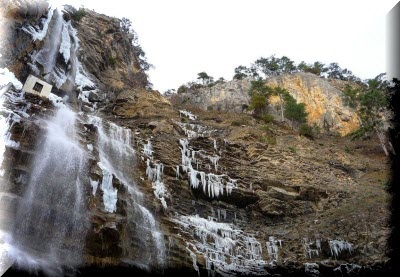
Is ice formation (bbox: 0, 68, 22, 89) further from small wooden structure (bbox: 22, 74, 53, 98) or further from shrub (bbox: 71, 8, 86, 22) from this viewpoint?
shrub (bbox: 71, 8, 86, 22)

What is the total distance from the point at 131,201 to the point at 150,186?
8.59ft

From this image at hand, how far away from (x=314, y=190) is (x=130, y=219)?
12709mm

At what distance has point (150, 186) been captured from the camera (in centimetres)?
2097

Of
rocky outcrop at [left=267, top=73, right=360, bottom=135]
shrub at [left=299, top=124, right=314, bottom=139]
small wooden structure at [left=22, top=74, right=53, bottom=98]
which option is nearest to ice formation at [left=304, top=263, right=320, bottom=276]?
small wooden structure at [left=22, top=74, right=53, bottom=98]

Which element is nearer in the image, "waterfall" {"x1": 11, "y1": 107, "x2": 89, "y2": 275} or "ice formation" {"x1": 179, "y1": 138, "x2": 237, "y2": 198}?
"waterfall" {"x1": 11, "y1": 107, "x2": 89, "y2": 275}

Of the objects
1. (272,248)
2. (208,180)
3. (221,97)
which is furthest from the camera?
(221,97)

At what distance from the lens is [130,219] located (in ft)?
57.0

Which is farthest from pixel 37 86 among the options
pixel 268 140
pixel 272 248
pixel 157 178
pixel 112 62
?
pixel 272 248

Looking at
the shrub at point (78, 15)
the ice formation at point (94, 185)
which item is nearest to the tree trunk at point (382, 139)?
the ice formation at point (94, 185)

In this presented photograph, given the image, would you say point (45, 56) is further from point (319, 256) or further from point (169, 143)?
point (319, 256)

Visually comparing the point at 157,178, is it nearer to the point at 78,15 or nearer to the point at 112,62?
the point at 112,62

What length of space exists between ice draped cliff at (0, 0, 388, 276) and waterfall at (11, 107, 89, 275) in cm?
4

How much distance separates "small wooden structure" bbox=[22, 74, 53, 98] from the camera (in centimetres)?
2515

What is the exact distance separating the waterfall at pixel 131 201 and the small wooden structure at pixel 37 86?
186 inches
